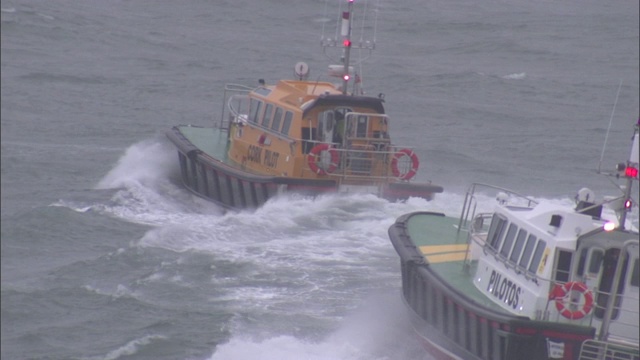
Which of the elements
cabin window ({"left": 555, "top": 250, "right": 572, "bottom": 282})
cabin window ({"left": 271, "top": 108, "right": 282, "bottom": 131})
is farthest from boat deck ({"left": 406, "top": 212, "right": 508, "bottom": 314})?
cabin window ({"left": 271, "top": 108, "right": 282, "bottom": 131})

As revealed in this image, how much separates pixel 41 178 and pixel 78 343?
6045 millimetres

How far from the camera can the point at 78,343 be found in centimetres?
967

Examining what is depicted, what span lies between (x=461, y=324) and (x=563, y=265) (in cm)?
125

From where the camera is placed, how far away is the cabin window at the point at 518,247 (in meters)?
10.7

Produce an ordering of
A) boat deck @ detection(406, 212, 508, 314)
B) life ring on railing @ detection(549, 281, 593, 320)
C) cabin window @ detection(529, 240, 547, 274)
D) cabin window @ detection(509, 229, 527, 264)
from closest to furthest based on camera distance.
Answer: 1. life ring on railing @ detection(549, 281, 593, 320)
2. cabin window @ detection(529, 240, 547, 274)
3. cabin window @ detection(509, 229, 527, 264)
4. boat deck @ detection(406, 212, 508, 314)

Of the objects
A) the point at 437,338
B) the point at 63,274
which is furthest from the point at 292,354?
the point at 63,274

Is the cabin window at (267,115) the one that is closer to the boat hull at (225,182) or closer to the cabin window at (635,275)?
the boat hull at (225,182)

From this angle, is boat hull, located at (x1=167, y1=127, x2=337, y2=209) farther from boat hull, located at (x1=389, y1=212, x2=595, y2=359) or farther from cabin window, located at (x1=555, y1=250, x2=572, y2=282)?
cabin window, located at (x1=555, y1=250, x2=572, y2=282)

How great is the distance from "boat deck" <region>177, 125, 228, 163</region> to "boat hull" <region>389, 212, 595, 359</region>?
6.05 metres

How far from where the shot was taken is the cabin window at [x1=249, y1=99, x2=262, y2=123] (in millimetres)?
18406

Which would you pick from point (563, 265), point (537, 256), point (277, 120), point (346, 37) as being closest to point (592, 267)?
point (563, 265)

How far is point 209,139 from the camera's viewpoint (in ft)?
65.4

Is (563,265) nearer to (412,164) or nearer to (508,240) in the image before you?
(508,240)

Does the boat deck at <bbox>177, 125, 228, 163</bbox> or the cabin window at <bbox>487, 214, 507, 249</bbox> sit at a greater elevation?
the cabin window at <bbox>487, 214, 507, 249</bbox>
